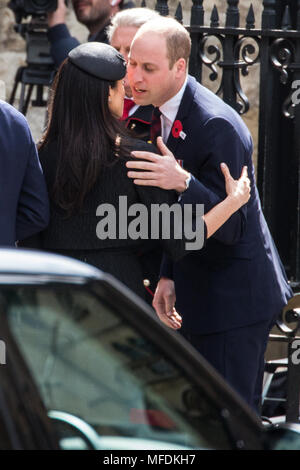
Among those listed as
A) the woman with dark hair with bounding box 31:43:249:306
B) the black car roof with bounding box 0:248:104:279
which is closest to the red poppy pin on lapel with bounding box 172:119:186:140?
the woman with dark hair with bounding box 31:43:249:306

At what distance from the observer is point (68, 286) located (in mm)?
1875

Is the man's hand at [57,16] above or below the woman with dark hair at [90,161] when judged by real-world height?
above

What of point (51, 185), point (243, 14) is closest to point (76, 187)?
point (51, 185)

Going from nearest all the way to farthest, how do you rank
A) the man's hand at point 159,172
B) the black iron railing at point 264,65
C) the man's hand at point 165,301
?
the man's hand at point 159,172 → the man's hand at point 165,301 → the black iron railing at point 264,65

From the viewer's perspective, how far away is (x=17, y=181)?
3035 mm

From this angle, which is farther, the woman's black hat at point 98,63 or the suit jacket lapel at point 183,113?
the suit jacket lapel at point 183,113

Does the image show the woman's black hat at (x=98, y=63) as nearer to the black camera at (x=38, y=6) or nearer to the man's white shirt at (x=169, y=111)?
the man's white shirt at (x=169, y=111)

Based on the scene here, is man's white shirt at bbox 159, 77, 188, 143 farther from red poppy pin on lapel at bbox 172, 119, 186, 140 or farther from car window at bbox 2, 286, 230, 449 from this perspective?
car window at bbox 2, 286, 230, 449

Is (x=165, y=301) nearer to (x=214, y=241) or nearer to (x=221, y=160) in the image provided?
(x=214, y=241)

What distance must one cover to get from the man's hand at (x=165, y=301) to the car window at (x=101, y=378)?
57.6 inches

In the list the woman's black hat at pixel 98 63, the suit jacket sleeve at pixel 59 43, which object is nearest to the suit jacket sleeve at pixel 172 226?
the woman's black hat at pixel 98 63

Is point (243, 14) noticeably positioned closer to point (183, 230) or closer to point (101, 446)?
point (183, 230)

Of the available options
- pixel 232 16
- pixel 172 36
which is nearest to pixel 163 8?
pixel 232 16

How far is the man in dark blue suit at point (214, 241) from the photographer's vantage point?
10.8 ft
